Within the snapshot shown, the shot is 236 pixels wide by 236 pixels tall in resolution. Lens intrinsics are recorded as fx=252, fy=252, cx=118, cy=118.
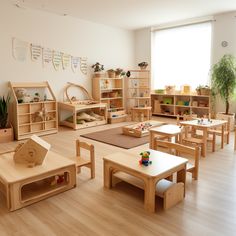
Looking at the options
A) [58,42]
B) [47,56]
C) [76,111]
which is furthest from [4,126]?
[58,42]

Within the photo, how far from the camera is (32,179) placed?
2371 mm

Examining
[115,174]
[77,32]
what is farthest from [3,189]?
[77,32]

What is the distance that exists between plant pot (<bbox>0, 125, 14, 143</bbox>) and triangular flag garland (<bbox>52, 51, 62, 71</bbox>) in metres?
1.83

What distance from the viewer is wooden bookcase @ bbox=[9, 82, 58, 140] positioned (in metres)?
4.81

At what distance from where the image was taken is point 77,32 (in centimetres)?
614

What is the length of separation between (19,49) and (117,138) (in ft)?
8.87

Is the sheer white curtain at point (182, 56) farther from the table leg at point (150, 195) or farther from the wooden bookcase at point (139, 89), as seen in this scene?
the table leg at point (150, 195)

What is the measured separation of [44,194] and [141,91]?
5177mm

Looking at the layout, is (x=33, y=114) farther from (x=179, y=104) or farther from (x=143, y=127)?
(x=179, y=104)

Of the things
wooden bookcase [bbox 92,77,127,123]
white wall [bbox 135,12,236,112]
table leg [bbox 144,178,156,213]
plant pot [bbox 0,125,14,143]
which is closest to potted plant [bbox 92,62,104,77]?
wooden bookcase [bbox 92,77,127,123]

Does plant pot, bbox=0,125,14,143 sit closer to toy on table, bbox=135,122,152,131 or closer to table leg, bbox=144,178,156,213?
toy on table, bbox=135,122,152,131

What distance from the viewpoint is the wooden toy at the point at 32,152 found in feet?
8.48

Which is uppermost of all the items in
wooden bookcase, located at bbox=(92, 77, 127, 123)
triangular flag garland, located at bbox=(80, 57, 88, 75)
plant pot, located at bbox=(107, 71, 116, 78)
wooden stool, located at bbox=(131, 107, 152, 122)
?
triangular flag garland, located at bbox=(80, 57, 88, 75)

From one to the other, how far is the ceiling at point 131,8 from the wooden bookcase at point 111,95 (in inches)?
60.2
